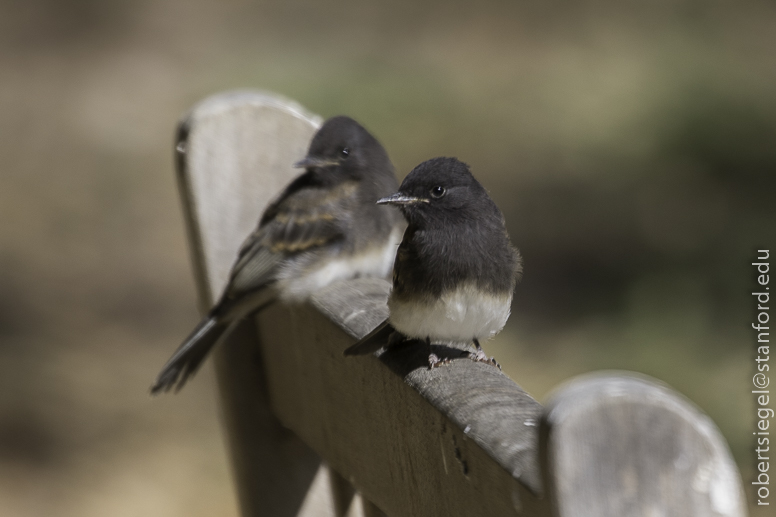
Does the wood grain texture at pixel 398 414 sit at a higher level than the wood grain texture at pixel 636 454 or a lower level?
lower

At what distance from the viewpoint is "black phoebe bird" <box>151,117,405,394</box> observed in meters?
2.18

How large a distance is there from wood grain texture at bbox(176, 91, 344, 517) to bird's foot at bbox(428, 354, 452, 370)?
0.67 m

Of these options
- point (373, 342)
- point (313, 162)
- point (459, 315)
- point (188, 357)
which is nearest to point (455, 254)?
point (459, 315)

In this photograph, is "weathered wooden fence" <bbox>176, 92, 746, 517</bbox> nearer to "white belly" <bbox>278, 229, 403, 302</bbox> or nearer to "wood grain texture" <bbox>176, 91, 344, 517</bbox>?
"wood grain texture" <bbox>176, 91, 344, 517</bbox>

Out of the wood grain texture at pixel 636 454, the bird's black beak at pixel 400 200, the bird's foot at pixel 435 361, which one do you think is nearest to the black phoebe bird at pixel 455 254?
the bird's black beak at pixel 400 200

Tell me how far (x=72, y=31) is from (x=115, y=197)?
8.13 feet

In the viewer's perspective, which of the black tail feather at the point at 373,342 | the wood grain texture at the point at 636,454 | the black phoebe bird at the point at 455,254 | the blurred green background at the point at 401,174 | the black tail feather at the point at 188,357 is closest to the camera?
the wood grain texture at the point at 636,454

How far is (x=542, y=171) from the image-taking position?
5418 millimetres

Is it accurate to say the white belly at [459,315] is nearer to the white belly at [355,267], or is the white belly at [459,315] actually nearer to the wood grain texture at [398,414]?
the wood grain texture at [398,414]

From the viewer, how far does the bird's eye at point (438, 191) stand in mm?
1800

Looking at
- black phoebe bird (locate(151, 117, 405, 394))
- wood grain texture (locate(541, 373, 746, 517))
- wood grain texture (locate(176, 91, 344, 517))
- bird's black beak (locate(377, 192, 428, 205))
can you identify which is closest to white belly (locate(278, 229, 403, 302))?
black phoebe bird (locate(151, 117, 405, 394))

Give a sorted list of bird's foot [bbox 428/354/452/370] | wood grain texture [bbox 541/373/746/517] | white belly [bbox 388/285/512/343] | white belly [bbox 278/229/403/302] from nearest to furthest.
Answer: wood grain texture [bbox 541/373/746/517] → bird's foot [bbox 428/354/452/370] → white belly [bbox 388/285/512/343] → white belly [bbox 278/229/403/302]

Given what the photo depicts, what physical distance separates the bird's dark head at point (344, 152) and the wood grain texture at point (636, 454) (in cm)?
154

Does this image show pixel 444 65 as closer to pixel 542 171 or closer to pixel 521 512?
pixel 542 171
